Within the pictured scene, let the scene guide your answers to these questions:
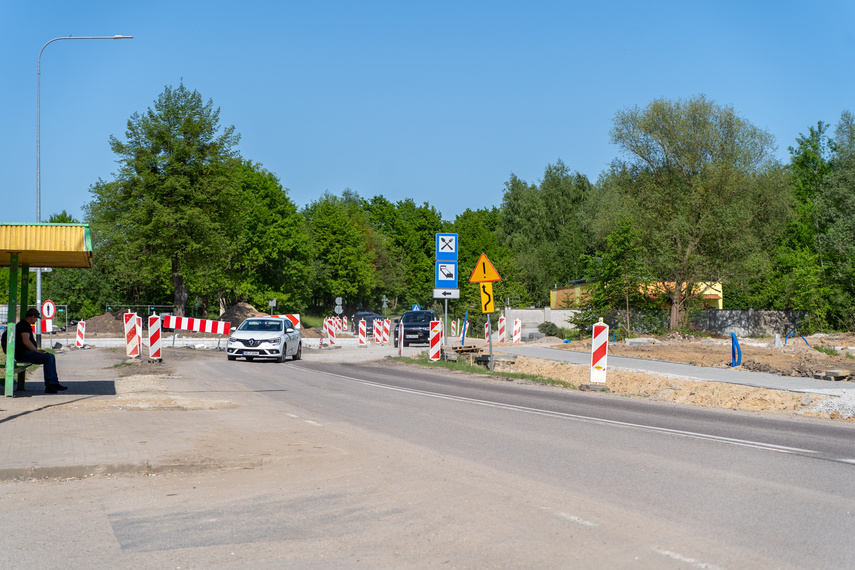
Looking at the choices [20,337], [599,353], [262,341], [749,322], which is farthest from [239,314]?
[20,337]

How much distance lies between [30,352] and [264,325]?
Answer: 12.9 meters

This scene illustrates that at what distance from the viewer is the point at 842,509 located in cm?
619

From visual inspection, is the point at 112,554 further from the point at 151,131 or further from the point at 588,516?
the point at 151,131

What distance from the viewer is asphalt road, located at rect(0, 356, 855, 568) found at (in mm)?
5074

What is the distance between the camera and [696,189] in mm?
43750

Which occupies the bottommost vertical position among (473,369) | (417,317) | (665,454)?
(473,369)

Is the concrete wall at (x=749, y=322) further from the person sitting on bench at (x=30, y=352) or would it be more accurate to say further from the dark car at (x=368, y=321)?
the person sitting on bench at (x=30, y=352)

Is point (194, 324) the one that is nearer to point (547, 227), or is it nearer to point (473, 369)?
point (473, 369)

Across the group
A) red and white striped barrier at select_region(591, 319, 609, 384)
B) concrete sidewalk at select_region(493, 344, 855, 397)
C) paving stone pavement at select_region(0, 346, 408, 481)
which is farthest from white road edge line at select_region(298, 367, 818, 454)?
concrete sidewalk at select_region(493, 344, 855, 397)

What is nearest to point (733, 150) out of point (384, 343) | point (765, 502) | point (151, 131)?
point (384, 343)

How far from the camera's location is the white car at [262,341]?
2589 centimetres

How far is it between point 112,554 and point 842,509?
5.48 metres

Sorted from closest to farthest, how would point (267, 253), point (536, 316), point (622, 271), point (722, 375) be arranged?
1. point (722, 375)
2. point (622, 271)
3. point (536, 316)
4. point (267, 253)

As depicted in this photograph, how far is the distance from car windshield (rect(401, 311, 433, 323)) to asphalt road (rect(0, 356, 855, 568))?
2676 cm
